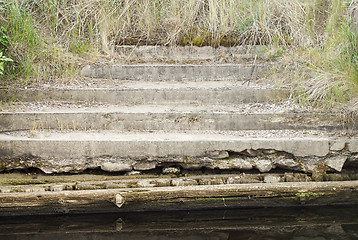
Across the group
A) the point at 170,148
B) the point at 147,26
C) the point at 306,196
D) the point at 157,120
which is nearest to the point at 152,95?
the point at 157,120

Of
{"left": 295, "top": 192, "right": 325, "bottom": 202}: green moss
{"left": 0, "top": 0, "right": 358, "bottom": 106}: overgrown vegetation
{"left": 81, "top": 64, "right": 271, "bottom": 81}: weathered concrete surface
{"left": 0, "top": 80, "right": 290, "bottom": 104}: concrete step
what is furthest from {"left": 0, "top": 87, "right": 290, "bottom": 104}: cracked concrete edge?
{"left": 295, "top": 192, "right": 325, "bottom": 202}: green moss

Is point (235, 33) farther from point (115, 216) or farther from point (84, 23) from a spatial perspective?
point (115, 216)

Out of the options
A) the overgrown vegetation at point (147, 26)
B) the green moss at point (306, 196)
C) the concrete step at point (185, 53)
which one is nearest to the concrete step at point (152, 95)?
the overgrown vegetation at point (147, 26)

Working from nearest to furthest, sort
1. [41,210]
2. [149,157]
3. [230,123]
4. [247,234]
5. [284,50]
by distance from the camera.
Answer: [247,234] < [41,210] < [149,157] < [230,123] < [284,50]

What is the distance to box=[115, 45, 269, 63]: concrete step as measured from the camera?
18.2 ft

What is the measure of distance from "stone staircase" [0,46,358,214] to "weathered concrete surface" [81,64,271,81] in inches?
20.0

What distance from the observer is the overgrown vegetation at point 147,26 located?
506 cm

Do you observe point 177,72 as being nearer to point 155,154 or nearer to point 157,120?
point 157,120

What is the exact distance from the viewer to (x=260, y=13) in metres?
5.54

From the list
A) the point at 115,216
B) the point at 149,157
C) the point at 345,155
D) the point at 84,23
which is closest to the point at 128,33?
the point at 84,23

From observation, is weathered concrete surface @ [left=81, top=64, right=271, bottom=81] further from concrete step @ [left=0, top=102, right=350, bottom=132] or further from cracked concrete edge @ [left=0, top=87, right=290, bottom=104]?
concrete step @ [left=0, top=102, right=350, bottom=132]

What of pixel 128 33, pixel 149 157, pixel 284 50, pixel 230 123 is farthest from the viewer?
pixel 128 33

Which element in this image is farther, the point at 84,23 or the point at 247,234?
the point at 84,23

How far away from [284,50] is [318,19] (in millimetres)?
853
